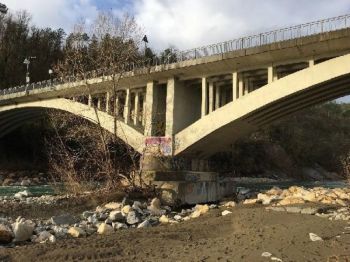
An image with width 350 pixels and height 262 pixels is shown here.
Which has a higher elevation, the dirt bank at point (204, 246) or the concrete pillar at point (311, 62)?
the concrete pillar at point (311, 62)

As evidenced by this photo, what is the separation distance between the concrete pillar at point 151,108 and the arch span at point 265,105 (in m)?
2.67

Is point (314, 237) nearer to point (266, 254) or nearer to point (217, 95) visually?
point (266, 254)

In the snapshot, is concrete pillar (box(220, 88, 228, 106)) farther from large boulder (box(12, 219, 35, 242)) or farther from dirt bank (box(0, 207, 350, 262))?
large boulder (box(12, 219, 35, 242))

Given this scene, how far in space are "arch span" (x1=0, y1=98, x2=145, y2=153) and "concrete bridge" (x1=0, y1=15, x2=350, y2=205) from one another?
0.39ft

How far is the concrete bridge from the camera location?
1053 inches

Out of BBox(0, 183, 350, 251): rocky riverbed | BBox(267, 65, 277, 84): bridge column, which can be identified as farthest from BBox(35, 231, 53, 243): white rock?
BBox(267, 65, 277, 84): bridge column

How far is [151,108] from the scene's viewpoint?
3616 centimetres

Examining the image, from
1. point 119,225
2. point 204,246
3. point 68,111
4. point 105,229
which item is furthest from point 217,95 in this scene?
point 204,246

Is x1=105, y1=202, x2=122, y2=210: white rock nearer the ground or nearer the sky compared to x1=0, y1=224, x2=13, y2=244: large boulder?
nearer the sky

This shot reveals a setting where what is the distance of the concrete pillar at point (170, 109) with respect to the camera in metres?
34.2

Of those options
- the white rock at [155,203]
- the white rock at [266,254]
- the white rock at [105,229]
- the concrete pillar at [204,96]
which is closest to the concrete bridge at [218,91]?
the concrete pillar at [204,96]

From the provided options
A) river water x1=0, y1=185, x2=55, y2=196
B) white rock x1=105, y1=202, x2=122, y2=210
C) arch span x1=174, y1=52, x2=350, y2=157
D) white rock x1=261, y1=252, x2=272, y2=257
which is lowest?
white rock x1=261, y1=252, x2=272, y2=257

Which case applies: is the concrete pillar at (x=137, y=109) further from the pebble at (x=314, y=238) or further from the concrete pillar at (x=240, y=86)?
the pebble at (x=314, y=238)

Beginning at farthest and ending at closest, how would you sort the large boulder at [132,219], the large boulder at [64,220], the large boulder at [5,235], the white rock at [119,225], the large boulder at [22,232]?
the large boulder at [132,219], the large boulder at [64,220], the white rock at [119,225], the large boulder at [22,232], the large boulder at [5,235]
